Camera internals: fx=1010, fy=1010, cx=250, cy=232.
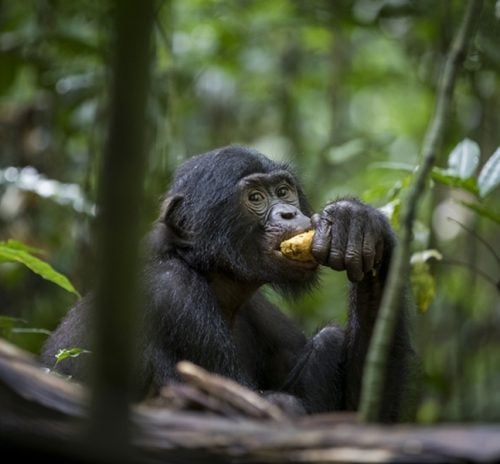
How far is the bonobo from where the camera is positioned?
4.47 m

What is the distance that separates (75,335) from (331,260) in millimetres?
1278

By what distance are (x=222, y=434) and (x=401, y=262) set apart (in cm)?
61

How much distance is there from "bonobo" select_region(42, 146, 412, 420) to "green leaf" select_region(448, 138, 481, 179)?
468 mm

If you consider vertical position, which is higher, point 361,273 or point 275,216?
point 275,216

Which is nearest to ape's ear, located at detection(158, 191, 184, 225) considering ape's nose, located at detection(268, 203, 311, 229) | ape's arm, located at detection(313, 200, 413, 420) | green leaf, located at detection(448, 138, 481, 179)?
ape's nose, located at detection(268, 203, 311, 229)

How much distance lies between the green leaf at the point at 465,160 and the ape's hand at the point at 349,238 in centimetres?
52

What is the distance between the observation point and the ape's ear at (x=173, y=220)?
201 inches

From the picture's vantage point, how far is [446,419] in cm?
750

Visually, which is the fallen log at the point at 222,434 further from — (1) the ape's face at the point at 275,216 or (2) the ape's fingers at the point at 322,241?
(1) the ape's face at the point at 275,216

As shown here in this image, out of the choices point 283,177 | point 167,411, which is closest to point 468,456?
point 167,411

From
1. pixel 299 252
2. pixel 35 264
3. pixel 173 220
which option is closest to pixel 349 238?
pixel 299 252

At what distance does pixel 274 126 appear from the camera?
11.1 meters

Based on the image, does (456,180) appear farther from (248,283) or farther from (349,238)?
(248,283)

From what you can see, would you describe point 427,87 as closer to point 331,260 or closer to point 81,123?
point 81,123
